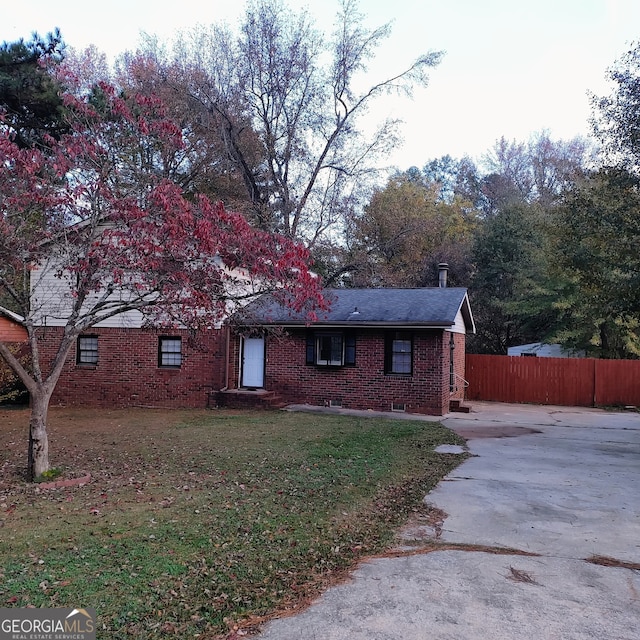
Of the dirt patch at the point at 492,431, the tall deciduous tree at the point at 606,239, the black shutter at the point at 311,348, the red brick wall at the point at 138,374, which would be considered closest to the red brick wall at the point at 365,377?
the black shutter at the point at 311,348

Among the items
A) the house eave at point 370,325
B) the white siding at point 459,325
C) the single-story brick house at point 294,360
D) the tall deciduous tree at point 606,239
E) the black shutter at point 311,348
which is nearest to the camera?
the tall deciduous tree at point 606,239

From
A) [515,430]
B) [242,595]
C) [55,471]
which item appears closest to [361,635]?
[242,595]

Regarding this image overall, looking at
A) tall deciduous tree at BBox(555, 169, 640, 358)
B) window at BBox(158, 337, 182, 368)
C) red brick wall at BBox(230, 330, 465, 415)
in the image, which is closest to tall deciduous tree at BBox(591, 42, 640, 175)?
tall deciduous tree at BBox(555, 169, 640, 358)

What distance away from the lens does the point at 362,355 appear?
14.7 m

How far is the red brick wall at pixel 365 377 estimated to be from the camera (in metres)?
14.0

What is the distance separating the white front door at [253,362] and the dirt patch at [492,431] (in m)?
6.04

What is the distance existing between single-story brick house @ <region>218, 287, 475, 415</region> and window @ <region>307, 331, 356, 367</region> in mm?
27

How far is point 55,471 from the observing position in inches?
264

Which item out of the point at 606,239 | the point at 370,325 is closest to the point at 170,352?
the point at 370,325

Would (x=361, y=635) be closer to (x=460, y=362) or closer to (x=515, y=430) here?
(x=515, y=430)

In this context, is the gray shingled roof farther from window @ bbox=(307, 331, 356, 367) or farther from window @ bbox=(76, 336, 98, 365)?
window @ bbox=(76, 336, 98, 365)

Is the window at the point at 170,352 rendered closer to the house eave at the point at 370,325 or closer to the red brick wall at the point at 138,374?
the red brick wall at the point at 138,374

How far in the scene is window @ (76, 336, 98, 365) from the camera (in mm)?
16156

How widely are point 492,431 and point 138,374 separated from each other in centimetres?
989
